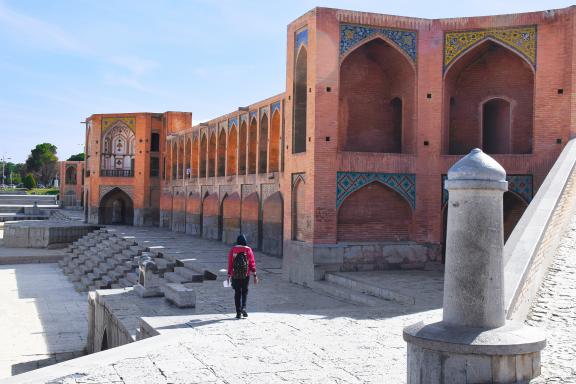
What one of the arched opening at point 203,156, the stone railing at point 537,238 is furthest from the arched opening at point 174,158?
the stone railing at point 537,238

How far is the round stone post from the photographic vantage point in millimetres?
3695

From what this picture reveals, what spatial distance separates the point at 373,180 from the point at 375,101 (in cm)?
220

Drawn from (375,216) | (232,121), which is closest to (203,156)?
(232,121)

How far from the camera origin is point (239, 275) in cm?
781

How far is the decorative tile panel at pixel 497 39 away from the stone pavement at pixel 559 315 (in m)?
5.76

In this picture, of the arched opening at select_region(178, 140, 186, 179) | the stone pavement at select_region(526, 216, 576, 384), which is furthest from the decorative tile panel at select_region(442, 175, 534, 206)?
the arched opening at select_region(178, 140, 186, 179)

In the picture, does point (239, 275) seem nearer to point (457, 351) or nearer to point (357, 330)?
point (357, 330)

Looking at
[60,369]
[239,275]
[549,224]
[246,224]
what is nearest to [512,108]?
[549,224]

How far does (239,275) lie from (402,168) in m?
5.88

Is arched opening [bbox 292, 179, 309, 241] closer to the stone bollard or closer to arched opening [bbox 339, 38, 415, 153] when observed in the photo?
arched opening [bbox 339, 38, 415, 153]

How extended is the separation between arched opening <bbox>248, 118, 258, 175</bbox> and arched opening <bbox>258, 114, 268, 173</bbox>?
0.59m

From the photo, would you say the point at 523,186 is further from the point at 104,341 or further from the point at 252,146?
the point at 252,146

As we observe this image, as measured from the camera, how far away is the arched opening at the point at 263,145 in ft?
64.2

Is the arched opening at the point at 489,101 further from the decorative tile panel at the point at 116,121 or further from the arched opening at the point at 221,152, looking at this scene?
the decorative tile panel at the point at 116,121
